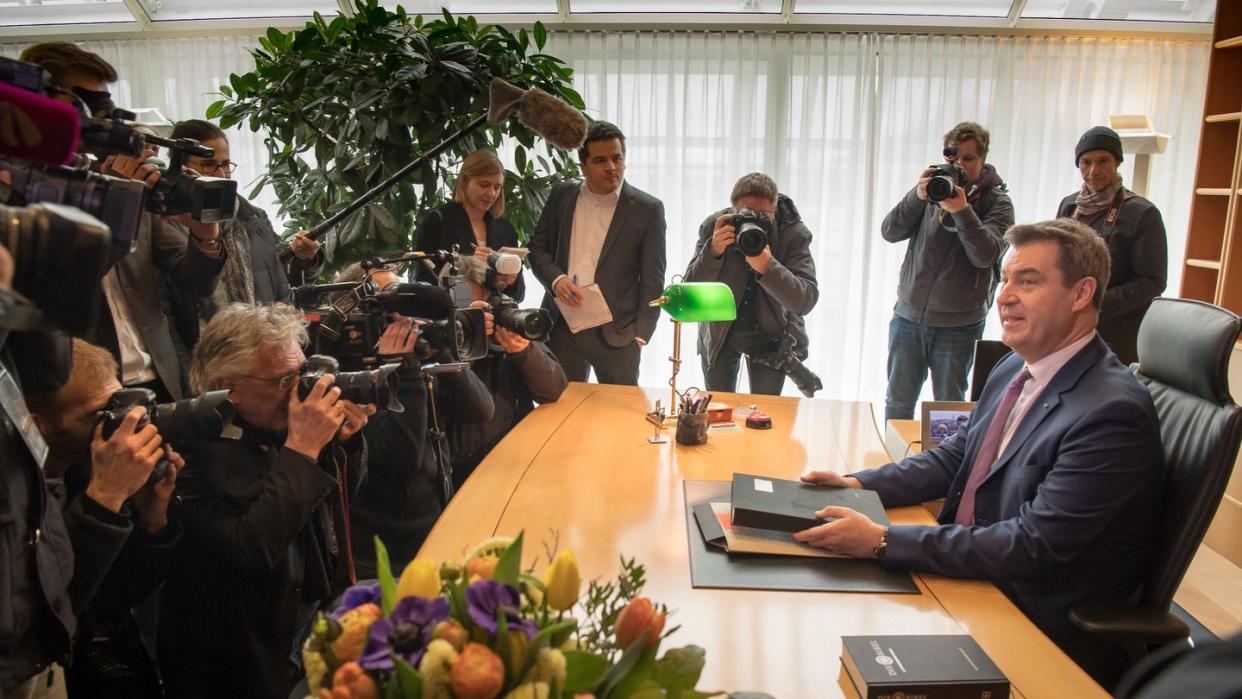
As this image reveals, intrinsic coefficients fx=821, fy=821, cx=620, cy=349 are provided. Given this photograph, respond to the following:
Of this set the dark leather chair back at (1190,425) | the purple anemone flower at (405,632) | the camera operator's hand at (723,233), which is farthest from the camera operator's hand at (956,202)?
the purple anemone flower at (405,632)

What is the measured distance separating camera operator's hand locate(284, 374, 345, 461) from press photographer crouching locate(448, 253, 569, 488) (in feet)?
2.34

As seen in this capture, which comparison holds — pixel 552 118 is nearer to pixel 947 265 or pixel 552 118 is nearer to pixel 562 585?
pixel 947 265

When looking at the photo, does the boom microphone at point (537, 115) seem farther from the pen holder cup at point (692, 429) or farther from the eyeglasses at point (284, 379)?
the pen holder cup at point (692, 429)

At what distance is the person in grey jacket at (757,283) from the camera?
2.93 meters

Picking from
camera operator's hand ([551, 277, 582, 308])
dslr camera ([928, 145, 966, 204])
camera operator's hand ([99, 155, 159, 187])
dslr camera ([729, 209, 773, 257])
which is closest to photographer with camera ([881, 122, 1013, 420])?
dslr camera ([928, 145, 966, 204])

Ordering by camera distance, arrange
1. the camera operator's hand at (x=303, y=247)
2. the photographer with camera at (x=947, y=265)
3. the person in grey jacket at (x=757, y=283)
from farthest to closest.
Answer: the photographer with camera at (x=947, y=265)
the person in grey jacket at (x=757, y=283)
the camera operator's hand at (x=303, y=247)

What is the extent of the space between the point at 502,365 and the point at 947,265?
71.9 inches

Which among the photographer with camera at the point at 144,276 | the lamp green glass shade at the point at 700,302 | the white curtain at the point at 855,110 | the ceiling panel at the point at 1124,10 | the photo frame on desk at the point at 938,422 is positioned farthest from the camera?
the white curtain at the point at 855,110

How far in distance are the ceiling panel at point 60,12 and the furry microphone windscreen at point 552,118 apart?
328 centimetres

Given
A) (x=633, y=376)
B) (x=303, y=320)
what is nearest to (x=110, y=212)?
(x=303, y=320)

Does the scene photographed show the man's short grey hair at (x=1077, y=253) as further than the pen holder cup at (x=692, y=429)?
No

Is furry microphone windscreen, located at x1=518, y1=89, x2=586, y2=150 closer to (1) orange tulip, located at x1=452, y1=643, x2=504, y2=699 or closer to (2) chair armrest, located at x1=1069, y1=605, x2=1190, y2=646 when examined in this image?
(2) chair armrest, located at x1=1069, y1=605, x2=1190, y2=646

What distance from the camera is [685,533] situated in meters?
1.57

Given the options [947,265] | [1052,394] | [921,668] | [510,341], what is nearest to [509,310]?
[510,341]
